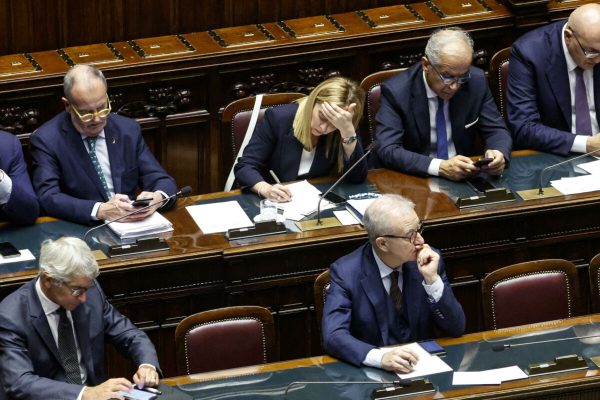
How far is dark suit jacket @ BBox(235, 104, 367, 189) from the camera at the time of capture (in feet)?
25.8

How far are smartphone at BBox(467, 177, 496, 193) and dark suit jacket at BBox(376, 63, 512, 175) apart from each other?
0.20 meters

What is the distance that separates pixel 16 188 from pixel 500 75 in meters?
2.83

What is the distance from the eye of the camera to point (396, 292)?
6887 mm

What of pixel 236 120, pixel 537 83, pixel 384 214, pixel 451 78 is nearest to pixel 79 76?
pixel 236 120

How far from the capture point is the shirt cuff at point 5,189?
7.27 m

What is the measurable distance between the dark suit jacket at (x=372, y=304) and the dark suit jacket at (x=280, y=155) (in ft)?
3.46

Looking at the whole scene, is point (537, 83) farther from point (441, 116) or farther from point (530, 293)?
point (530, 293)

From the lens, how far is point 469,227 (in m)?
7.64

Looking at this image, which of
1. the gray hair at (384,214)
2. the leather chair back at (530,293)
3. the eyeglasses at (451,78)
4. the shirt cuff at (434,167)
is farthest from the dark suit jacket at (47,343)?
the eyeglasses at (451,78)

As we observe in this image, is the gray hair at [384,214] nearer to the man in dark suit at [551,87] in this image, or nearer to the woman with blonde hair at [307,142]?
the woman with blonde hair at [307,142]

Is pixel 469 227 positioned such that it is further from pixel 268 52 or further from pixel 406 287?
pixel 268 52

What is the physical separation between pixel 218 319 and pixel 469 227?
59.8 inches

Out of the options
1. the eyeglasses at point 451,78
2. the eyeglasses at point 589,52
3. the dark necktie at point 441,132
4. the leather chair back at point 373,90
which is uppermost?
the eyeglasses at point 589,52

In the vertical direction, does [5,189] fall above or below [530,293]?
above
